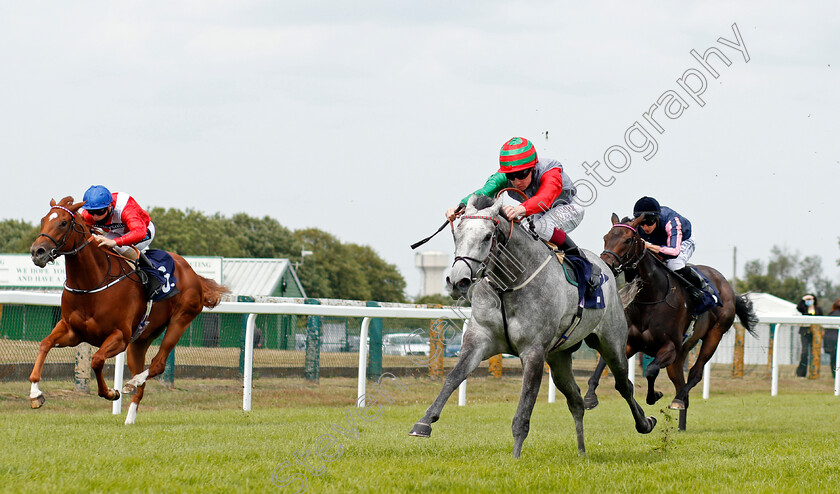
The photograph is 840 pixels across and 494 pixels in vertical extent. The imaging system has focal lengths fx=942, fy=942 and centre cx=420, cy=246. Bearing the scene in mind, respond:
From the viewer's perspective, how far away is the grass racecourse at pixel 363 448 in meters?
4.80

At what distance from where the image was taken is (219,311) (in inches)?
388

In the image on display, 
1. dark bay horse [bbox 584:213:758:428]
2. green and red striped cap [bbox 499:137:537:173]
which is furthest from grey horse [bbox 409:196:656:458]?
dark bay horse [bbox 584:213:758:428]

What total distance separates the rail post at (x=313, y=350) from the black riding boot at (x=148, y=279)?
357 centimetres

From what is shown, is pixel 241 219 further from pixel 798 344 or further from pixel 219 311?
pixel 219 311

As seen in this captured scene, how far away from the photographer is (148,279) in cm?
801

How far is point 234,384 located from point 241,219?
6124 cm

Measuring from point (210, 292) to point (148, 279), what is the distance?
1.03m

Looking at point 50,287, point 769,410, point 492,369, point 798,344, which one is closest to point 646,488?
point 769,410

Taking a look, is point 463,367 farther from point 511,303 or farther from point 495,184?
point 495,184

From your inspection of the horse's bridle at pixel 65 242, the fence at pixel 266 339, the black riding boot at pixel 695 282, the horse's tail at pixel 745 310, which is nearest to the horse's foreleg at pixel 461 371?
the horse's bridle at pixel 65 242

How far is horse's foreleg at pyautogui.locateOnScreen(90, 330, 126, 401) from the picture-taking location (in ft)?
23.8

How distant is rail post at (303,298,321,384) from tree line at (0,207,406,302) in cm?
4841

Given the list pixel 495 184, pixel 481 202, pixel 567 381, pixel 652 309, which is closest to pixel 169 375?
pixel 652 309

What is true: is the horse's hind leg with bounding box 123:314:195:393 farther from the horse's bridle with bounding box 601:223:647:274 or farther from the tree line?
the tree line
